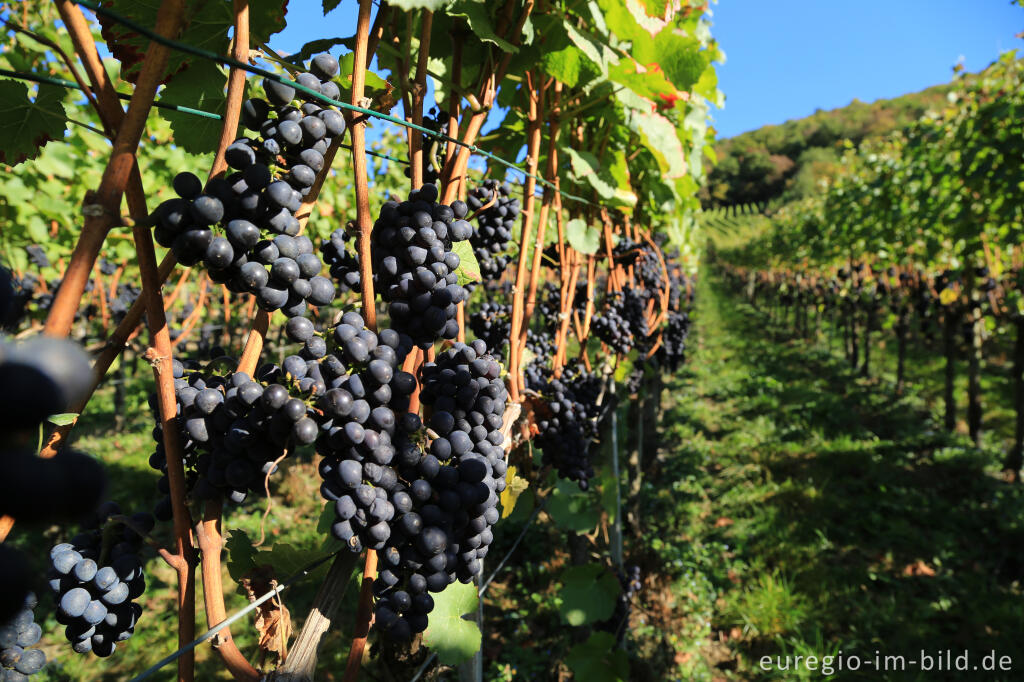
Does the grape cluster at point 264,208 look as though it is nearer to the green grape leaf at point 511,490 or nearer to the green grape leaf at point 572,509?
the green grape leaf at point 511,490

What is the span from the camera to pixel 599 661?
2639 millimetres

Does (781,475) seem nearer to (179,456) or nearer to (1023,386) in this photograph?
(1023,386)

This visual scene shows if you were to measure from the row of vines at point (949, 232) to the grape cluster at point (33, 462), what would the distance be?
6521 millimetres

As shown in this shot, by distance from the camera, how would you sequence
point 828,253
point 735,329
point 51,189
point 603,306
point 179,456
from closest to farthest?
point 179,456 → point 603,306 → point 51,189 → point 828,253 → point 735,329

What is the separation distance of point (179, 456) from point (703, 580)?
4573 mm

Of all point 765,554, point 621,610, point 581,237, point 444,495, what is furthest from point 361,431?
point 765,554

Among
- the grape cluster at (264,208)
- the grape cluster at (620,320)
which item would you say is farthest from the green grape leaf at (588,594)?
the grape cluster at (264,208)

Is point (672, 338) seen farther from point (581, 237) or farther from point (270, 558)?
point (270, 558)

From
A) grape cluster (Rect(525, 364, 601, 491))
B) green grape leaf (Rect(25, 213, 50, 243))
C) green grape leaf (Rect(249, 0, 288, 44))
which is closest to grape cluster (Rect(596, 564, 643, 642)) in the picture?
grape cluster (Rect(525, 364, 601, 491))

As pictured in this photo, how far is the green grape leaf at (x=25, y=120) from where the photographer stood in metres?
0.92

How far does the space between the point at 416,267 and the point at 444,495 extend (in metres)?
0.40

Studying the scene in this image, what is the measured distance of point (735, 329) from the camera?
18062 millimetres

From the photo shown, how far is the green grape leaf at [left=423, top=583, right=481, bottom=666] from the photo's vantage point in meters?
1.20

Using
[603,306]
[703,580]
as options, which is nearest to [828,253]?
[703,580]
